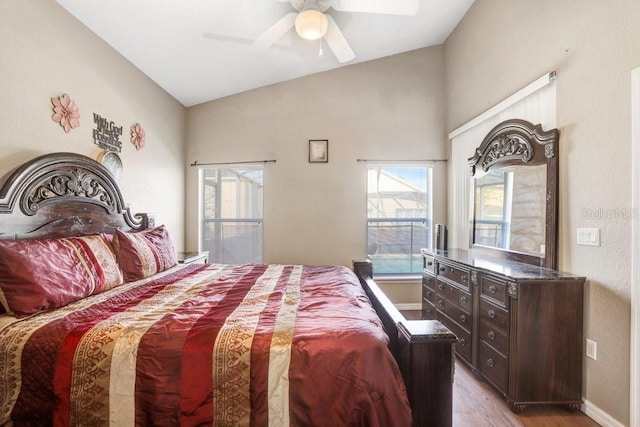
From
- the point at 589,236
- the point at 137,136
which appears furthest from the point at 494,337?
the point at 137,136

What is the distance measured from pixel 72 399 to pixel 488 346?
8.15 feet

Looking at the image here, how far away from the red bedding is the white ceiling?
237 centimetres

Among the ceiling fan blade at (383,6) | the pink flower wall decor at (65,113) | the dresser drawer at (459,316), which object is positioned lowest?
the dresser drawer at (459,316)

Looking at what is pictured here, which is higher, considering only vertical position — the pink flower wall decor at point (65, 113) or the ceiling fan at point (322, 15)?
the ceiling fan at point (322, 15)

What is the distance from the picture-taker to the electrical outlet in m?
1.90

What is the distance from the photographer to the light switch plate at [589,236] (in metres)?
1.92

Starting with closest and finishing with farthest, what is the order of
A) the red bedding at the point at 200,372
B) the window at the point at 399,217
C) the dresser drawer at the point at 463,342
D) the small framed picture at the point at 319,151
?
the red bedding at the point at 200,372
the dresser drawer at the point at 463,342
the small framed picture at the point at 319,151
the window at the point at 399,217

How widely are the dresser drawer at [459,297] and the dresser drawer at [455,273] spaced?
0.07 metres

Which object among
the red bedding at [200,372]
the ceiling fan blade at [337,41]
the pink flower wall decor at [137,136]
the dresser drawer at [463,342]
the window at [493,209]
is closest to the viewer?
the red bedding at [200,372]

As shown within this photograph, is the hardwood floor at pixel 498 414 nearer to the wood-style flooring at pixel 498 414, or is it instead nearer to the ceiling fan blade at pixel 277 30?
the wood-style flooring at pixel 498 414

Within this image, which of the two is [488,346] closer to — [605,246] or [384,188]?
[605,246]

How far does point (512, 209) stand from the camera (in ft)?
8.75

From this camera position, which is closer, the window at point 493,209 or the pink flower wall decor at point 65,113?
the pink flower wall decor at point 65,113

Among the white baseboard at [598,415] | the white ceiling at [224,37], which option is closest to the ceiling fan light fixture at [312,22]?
the white ceiling at [224,37]
